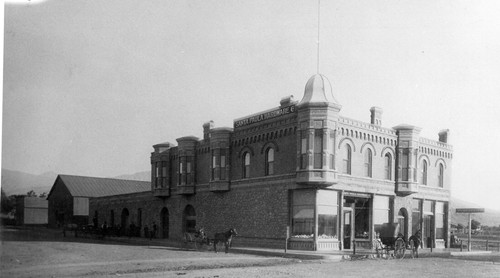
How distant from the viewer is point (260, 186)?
1265 inches

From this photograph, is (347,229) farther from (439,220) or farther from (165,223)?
(165,223)

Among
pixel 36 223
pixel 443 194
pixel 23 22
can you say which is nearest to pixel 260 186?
pixel 443 194

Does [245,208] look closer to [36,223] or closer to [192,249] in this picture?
[192,249]

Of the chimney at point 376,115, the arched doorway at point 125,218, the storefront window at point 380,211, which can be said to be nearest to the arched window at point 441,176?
the storefront window at point 380,211

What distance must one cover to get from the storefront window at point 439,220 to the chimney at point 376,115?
26.5ft

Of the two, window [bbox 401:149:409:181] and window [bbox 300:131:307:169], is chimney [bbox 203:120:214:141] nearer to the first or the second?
window [bbox 300:131:307:169]

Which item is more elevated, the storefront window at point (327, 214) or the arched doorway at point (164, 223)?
the storefront window at point (327, 214)

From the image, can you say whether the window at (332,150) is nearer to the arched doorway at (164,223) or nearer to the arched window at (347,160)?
the arched window at (347,160)

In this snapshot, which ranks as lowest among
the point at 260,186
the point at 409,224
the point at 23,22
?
the point at 409,224

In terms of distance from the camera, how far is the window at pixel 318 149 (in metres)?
28.4

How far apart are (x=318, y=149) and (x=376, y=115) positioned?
7.46m

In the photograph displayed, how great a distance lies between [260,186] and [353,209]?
5.86m

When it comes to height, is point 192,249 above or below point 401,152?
below

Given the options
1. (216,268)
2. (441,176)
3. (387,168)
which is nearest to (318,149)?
(387,168)
